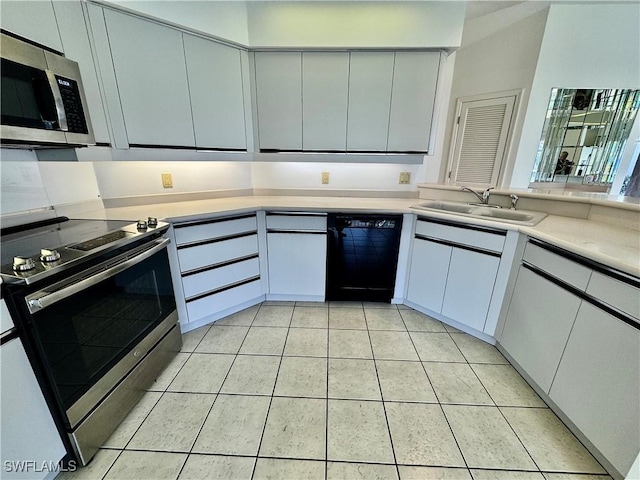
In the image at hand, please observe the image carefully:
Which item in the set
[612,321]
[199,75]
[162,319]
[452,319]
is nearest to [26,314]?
[162,319]

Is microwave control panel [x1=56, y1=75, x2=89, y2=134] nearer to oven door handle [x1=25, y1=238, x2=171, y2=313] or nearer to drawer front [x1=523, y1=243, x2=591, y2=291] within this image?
oven door handle [x1=25, y1=238, x2=171, y2=313]

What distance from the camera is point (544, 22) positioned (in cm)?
297

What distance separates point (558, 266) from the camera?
134 centimetres

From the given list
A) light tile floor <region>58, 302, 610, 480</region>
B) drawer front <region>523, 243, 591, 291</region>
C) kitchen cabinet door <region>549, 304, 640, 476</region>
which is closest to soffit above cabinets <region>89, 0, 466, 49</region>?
drawer front <region>523, 243, 591, 291</region>

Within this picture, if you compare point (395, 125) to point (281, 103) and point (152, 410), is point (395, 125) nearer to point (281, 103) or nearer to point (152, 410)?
point (281, 103)

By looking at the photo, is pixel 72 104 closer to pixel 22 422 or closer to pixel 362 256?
pixel 22 422

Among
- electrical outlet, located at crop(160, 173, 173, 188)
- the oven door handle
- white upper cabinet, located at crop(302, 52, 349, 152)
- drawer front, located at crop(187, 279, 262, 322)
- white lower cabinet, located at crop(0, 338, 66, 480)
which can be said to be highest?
white upper cabinet, located at crop(302, 52, 349, 152)

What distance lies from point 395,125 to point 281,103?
1.00m

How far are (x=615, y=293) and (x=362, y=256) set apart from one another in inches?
58.5

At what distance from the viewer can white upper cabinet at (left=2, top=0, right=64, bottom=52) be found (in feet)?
3.71

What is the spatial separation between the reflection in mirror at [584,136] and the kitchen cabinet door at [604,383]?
3.15 meters

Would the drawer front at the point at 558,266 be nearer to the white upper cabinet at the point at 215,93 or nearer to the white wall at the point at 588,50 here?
the white upper cabinet at the point at 215,93

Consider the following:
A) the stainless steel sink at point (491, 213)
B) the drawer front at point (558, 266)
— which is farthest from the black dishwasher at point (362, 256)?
the drawer front at point (558, 266)

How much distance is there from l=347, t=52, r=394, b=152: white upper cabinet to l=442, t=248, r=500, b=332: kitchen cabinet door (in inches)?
45.9
